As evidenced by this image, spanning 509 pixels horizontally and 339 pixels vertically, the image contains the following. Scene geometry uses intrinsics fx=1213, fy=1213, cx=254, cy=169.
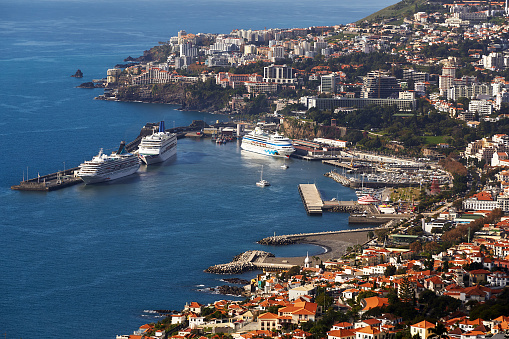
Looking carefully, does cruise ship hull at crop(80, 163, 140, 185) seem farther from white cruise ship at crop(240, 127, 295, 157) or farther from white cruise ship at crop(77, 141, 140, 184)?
white cruise ship at crop(240, 127, 295, 157)

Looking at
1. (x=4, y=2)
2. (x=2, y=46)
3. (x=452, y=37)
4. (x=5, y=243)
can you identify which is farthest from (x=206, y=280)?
(x=4, y=2)

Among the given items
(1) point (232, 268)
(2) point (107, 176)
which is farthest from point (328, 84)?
(1) point (232, 268)

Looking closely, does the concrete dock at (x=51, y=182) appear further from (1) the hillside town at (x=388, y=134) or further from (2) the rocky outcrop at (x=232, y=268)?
(2) the rocky outcrop at (x=232, y=268)

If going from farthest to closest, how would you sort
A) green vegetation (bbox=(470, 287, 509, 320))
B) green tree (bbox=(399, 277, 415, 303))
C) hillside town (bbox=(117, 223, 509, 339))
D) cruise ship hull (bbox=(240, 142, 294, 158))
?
cruise ship hull (bbox=(240, 142, 294, 158))
green tree (bbox=(399, 277, 415, 303))
green vegetation (bbox=(470, 287, 509, 320))
hillside town (bbox=(117, 223, 509, 339))

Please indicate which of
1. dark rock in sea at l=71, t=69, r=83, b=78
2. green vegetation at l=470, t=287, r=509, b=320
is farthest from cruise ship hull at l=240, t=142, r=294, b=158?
green vegetation at l=470, t=287, r=509, b=320

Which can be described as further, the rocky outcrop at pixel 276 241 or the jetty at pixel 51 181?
the jetty at pixel 51 181

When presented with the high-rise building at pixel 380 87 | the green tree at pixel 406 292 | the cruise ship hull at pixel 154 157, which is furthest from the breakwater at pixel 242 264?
the high-rise building at pixel 380 87
